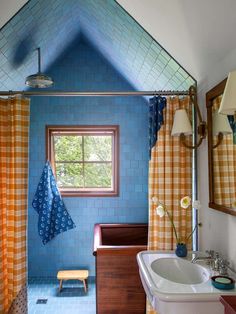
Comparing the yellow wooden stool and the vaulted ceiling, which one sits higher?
the vaulted ceiling

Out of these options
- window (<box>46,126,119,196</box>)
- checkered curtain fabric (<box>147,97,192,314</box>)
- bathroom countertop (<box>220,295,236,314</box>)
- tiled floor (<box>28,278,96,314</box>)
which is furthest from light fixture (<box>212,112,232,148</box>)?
tiled floor (<box>28,278,96,314</box>)

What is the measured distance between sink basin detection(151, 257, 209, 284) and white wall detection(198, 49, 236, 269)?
224 mm

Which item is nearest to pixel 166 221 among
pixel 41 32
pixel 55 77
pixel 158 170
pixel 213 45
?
pixel 158 170

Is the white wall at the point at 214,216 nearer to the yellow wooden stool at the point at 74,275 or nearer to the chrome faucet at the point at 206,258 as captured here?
the chrome faucet at the point at 206,258

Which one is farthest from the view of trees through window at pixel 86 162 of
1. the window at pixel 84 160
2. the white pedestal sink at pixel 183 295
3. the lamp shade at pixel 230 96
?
the lamp shade at pixel 230 96

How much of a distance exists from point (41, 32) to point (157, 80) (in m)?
1.24

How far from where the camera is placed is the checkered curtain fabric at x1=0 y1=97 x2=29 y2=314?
2.54 metres

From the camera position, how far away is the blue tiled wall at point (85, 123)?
410cm

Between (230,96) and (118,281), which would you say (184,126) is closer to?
(230,96)

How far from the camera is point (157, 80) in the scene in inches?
124

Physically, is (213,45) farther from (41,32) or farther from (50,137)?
(50,137)

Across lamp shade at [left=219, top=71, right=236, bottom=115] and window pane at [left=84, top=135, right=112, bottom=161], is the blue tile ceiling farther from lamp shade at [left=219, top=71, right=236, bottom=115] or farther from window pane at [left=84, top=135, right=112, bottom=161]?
lamp shade at [left=219, top=71, right=236, bottom=115]

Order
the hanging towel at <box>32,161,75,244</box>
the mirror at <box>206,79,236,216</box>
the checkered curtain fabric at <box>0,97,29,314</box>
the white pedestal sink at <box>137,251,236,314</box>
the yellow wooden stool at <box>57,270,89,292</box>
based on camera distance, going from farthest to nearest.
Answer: the hanging towel at <box>32,161,75,244</box> → the yellow wooden stool at <box>57,270,89,292</box> → the checkered curtain fabric at <box>0,97,29,314</box> → the mirror at <box>206,79,236,216</box> → the white pedestal sink at <box>137,251,236,314</box>

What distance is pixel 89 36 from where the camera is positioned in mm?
3787
